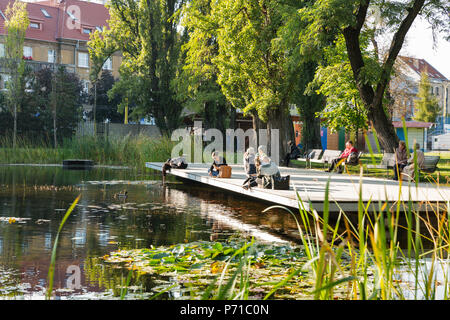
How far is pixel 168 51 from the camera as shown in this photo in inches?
1272

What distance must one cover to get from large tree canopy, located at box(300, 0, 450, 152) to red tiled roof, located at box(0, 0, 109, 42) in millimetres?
41200

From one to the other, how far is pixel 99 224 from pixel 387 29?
11915mm

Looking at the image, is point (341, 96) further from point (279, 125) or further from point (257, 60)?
point (257, 60)

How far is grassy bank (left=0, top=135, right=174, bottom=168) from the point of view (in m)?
27.4

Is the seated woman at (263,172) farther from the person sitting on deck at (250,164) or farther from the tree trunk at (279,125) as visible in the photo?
the tree trunk at (279,125)

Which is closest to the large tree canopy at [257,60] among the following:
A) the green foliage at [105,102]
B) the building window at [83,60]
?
the green foliage at [105,102]

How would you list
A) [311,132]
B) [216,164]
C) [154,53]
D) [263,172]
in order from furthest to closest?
[154,53], [311,132], [216,164], [263,172]

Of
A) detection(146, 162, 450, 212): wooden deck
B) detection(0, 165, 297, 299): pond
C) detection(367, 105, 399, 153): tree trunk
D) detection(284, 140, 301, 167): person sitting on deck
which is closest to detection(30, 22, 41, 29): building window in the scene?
detection(0, 165, 297, 299): pond

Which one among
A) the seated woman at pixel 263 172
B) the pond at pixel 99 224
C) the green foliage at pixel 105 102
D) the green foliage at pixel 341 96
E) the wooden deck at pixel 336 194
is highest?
the green foliage at pixel 105 102

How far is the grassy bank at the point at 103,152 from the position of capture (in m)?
27.4

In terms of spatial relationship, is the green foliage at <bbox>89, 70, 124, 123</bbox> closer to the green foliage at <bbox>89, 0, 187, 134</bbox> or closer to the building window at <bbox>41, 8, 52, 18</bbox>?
the green foliage at <bbox>89, 0, 187, 134</bbox>

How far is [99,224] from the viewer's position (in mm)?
10805

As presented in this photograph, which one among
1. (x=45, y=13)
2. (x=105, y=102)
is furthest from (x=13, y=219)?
(x=45, y=13)

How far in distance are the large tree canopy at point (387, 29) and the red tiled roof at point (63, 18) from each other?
4120 cm
